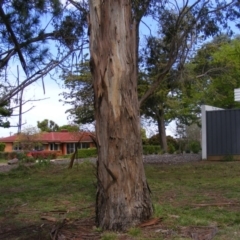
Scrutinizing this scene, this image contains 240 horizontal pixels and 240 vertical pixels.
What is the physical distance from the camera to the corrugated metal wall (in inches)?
728

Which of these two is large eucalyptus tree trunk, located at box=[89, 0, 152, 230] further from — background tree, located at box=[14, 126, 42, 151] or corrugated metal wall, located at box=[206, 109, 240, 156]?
background tree, located at box=[14, 126, 42, 151]

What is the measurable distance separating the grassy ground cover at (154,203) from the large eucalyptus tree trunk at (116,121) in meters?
0.28

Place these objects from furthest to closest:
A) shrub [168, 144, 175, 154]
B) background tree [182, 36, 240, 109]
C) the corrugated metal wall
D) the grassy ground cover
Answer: shrub [168, 144, 175, 154] < background tree [182, 36, 240, 109] < the corrugated metal wall < the grassy ground cover

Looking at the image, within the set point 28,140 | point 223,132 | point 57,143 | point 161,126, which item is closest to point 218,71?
point 223,132

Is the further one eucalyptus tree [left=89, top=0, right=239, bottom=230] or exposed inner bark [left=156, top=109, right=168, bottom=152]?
exposed inner bark [left=156, top=109, right=168, bottom=152]

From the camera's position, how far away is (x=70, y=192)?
9742 mm

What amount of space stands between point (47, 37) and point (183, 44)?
5.16 metres

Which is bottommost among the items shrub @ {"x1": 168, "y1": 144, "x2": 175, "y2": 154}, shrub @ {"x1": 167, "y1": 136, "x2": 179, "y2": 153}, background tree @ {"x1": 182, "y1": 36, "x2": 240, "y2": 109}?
shrub @ {"x1": 168, "y1": 144, "x2": 175, "y2": 154}

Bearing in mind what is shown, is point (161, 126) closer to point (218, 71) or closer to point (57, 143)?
point (218, 71)

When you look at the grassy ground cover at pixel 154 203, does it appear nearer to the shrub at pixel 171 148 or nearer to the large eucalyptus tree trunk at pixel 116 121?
the large eucalyptus tree trunk at pixel 116 121

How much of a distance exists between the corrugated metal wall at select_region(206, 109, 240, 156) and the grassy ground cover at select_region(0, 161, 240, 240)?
19.6 ft

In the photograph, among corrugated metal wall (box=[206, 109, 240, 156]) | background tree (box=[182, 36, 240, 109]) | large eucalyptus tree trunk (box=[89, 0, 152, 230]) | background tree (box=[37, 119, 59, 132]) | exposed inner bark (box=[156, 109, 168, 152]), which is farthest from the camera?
background tree (box=[37, 119, 59, 132])

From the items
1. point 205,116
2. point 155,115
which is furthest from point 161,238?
point 155,115

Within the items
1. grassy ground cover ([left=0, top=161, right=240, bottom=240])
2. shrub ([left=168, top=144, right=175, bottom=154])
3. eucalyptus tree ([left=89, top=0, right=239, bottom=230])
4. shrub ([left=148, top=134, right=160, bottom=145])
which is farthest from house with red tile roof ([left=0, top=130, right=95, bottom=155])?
eucalyptus tree ([left=89, top=0, right=239, bottom=230])
